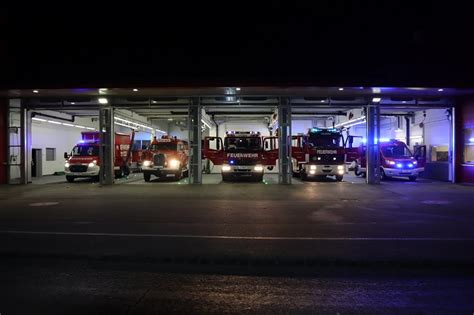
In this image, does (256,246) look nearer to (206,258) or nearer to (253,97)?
(206,258)

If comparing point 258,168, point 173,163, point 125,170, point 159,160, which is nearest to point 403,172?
point 258,168

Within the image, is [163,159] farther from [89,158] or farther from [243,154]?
[243,154]

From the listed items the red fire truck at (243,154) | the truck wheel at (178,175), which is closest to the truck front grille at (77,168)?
the truck wheel at (178,175)

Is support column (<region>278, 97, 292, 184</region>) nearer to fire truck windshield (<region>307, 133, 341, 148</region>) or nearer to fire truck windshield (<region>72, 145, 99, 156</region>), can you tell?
fire truck windshield (<region>307, 133, 341, 148</region>)

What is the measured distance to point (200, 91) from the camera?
21625mm

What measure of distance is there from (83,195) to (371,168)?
1549 cm

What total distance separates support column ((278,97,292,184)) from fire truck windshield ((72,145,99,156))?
455 inches

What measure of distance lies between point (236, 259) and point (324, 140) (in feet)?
59.5

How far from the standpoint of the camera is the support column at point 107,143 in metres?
24.0

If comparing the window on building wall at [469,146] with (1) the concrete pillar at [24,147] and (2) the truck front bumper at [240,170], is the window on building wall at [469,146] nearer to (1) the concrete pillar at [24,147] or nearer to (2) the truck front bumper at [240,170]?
(2) the truck front bumper at [240,170]

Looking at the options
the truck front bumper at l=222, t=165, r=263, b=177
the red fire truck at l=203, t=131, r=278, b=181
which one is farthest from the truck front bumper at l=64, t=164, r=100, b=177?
the truck front bumper at l=222, t=165, r=263, b=177

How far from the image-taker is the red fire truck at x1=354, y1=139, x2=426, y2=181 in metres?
24.9

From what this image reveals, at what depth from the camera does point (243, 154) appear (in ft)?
77.7

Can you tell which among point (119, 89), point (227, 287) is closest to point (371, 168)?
point (119, 89)
